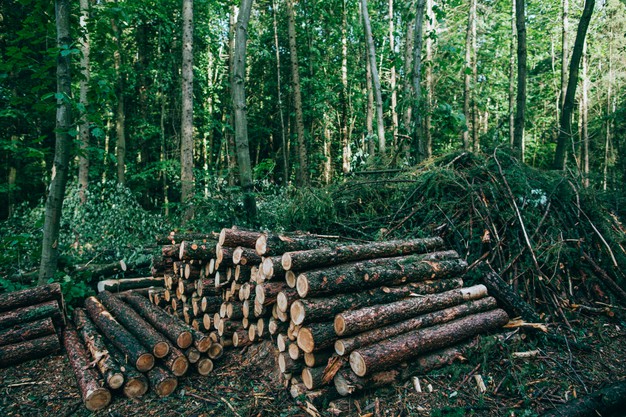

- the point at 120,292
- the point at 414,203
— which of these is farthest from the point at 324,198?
the point at 120,292

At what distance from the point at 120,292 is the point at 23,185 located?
13.8 metres

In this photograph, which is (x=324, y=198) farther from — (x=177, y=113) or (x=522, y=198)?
(x=177, y=113)

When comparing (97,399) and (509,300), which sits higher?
(509,300)

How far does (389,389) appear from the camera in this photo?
3.56 m

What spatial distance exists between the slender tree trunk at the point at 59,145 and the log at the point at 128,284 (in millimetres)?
1022

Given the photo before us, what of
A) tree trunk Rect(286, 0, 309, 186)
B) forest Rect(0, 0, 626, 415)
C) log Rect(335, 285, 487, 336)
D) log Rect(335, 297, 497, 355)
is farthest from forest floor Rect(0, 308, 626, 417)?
tree trunk Rect(286, 0, 309, 186)

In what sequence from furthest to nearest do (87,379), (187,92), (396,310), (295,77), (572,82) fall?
(295,77) → (187,92) → (572,82) → (396,310) → (87,379)

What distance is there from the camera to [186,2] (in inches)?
407

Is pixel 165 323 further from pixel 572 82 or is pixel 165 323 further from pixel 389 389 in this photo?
pixel 572 82

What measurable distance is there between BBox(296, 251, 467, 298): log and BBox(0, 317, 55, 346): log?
3386 millimetres

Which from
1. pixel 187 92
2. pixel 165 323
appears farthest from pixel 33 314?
pixel 187 92

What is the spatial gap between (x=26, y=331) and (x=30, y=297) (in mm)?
535

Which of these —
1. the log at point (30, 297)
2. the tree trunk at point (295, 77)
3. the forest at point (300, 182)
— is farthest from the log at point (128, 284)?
the tree trunk at point (295, 77)

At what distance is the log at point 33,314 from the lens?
4.55m
